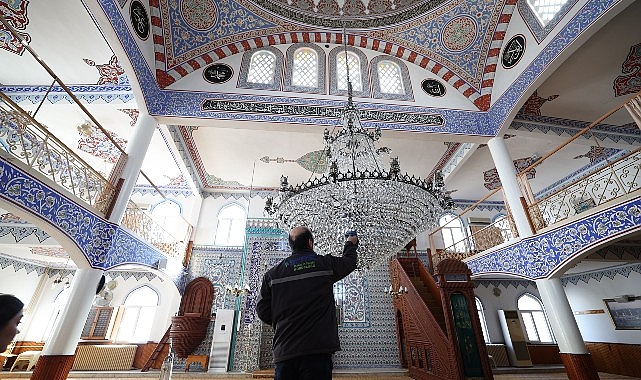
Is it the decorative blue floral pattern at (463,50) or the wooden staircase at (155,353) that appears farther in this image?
the wooden staircase at (155,353)

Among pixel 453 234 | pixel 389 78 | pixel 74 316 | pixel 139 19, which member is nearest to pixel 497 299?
pixel 453 234

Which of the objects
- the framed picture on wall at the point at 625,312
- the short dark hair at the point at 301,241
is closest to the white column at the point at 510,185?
the short dark hair at the point at 301,241

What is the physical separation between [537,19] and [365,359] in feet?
23.6

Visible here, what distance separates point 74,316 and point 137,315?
520 centimetres

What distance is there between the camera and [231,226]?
8039 millimetres

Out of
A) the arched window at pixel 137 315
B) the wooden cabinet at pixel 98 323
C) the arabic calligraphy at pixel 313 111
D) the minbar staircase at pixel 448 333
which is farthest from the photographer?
the arched window at pixel 137 315

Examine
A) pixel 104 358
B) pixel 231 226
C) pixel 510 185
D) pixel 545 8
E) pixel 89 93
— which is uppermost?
pixel 545 8

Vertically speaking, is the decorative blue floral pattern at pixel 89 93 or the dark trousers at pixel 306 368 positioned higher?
the decorative blue floral pattern at pixel 89 93

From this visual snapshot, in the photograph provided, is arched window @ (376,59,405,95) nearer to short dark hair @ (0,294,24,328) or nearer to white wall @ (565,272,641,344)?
short dark hair @ (0,294,24,328)

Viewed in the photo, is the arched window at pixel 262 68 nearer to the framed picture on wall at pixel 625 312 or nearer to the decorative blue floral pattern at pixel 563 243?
the decorative blue floral pattern at pixel 563 243

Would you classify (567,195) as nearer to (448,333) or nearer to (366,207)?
(448,333)

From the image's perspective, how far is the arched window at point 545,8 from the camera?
446 cm

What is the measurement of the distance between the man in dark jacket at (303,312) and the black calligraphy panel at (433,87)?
205 inches

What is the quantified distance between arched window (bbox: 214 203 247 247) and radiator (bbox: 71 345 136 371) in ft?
10.5
